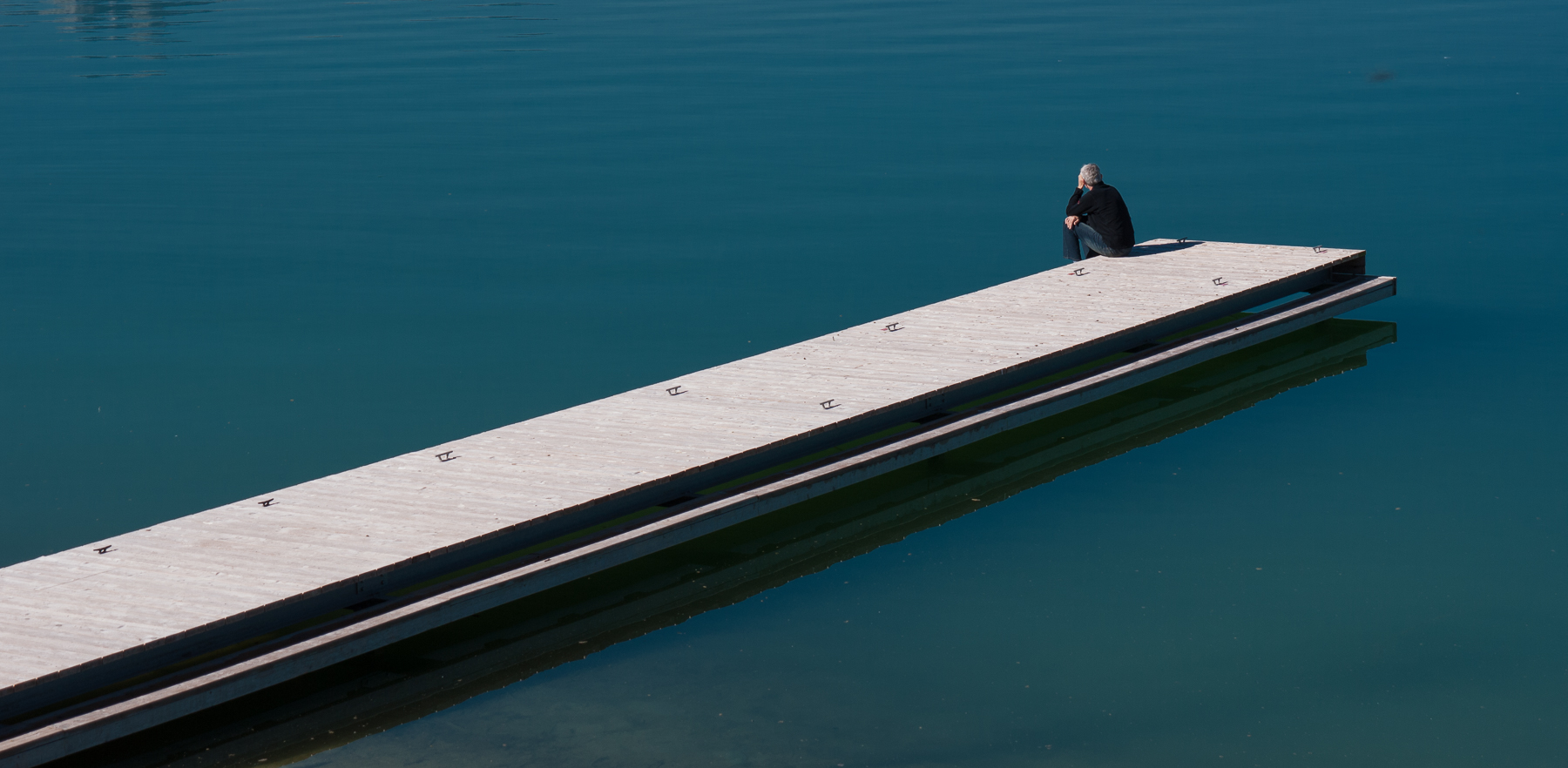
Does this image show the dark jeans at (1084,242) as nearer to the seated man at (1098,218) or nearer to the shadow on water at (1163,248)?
the seated man at (1098,218)

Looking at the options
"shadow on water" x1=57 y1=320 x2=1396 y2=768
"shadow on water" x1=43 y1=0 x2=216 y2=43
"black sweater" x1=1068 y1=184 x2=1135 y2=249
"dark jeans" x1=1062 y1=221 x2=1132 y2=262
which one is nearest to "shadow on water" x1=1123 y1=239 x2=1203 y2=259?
"dark jeans" x1=1062 y1=221 x2=1132 y2=262

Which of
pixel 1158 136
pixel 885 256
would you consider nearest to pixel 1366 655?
pixel 885 256

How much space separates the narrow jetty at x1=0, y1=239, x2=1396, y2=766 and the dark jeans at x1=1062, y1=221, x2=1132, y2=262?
48.6 inches

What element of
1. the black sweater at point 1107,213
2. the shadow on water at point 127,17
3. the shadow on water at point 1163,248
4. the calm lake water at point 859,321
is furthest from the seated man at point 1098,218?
the shadow on water at point 127,17

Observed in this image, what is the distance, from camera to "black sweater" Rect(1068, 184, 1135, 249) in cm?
1634

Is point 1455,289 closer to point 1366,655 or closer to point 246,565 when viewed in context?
point 1366,655

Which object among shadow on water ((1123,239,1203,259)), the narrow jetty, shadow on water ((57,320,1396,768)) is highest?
shadow on water ((1123,239,1203,259))

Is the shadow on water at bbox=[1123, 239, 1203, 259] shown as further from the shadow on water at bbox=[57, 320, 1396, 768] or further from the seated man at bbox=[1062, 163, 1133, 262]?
the shadow on water at bbox=[57, 320, 1396, 768]

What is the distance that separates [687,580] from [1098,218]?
25.2ft

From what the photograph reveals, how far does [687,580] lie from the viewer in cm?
1060

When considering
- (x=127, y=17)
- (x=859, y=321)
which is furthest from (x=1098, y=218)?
(x=127, y=17)

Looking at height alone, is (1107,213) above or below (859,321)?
above

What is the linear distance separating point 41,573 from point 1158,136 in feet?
59.5

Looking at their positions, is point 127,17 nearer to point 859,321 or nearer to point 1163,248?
point 859,321
